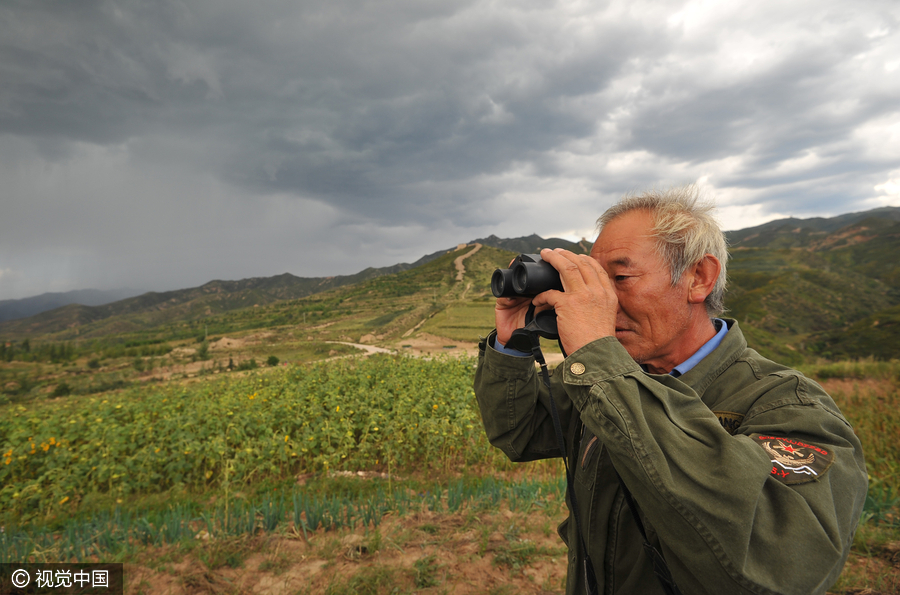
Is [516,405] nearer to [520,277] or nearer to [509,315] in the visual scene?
[509,315]

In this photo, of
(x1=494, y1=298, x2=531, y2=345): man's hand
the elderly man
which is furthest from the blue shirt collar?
(x1=494, y1=298, x2=531, y2=345): man's hand

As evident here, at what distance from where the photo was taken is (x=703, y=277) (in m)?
1.47

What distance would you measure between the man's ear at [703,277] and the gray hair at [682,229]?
3 cm

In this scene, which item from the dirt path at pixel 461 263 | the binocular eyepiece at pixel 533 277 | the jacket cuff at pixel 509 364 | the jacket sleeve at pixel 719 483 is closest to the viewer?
the jacket sleeve at pixel 719 483

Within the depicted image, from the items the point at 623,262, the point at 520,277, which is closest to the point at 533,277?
the point at 520,277

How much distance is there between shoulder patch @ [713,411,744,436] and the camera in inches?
47.2

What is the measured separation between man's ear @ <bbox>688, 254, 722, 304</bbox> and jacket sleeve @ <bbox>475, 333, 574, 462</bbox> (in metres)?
0.68

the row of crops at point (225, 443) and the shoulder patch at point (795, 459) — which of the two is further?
the row of crops at point (225, 443)

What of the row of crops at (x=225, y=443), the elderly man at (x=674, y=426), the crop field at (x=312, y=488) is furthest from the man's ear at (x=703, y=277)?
the row of crops at (x=225, y=443)

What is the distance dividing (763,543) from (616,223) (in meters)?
1.07

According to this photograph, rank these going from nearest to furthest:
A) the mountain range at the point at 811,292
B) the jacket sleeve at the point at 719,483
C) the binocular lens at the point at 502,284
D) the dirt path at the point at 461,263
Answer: the jacket sleeve at the point at 719,483 < the binocular lens at the point at 502,284 < the mountain range at the point at 811,292 < the dirt path at the point at 461,263

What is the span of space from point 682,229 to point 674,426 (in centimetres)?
80

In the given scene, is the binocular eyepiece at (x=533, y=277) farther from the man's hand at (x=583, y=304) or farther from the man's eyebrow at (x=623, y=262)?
the man's eyebrow at (x=623, y=262)

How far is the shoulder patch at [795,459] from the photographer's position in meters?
0.92
